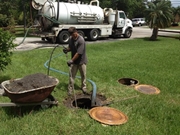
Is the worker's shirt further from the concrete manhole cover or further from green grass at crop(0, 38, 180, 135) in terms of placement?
the concrete manhole cover

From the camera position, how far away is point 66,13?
1494 cm

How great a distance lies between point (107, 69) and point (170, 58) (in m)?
4.42

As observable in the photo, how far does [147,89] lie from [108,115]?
2.24 meters

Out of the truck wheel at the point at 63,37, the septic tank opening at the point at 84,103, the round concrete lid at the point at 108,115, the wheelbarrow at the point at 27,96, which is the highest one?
the truck wheel at the point at 63,37

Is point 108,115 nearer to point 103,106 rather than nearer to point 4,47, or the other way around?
point 103,106

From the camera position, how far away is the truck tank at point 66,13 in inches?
567

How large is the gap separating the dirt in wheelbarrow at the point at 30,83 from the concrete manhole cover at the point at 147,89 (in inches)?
113

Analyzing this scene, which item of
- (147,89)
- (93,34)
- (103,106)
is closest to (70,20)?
(93,34)

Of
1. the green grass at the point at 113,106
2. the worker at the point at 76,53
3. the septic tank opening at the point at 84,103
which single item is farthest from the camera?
the septic tank opening at the point at 84,103

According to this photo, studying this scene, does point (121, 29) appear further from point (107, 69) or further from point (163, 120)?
point (163, 120)

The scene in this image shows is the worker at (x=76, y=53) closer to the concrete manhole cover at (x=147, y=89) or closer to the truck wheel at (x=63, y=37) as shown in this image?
the concrete manhole cover at (x=147, y=89)

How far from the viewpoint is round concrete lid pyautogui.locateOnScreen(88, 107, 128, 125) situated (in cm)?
423

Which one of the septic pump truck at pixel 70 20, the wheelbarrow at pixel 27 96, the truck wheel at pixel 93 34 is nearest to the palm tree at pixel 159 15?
the septic pump truck at pixel 70 20

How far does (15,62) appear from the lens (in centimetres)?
877
